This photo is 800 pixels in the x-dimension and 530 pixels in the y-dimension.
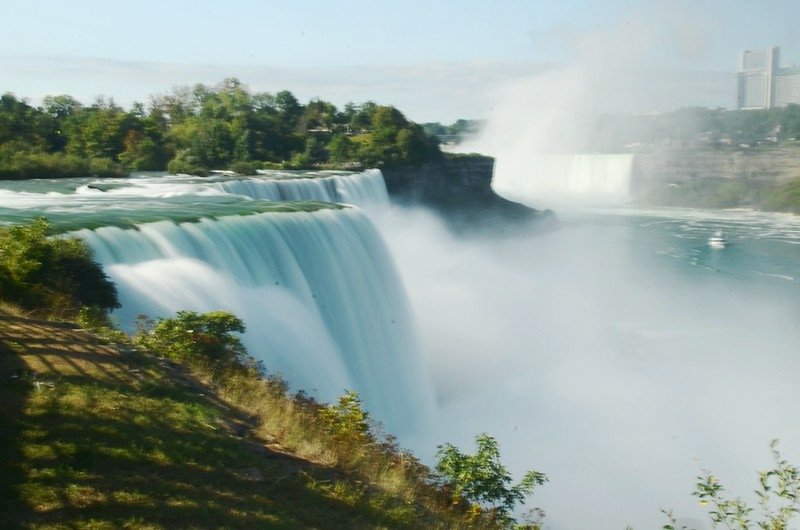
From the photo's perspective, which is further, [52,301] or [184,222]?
[184,222]

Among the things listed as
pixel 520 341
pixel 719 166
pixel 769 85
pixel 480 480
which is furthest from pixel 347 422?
pixel 769 85

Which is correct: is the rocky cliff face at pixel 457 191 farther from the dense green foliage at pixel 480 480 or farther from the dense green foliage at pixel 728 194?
the dense green foliage at pixel 480 480

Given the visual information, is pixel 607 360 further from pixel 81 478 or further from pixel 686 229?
pixel 686 229

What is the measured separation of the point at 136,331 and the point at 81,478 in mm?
4767

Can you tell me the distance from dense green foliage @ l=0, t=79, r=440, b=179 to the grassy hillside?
71.4 ft

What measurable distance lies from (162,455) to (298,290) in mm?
8466

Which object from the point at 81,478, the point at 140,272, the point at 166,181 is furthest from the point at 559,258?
the point at 81,478

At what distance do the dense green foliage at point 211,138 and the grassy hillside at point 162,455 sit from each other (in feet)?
71.4

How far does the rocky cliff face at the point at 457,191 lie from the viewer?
41.7m

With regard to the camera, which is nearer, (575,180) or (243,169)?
(243,169)

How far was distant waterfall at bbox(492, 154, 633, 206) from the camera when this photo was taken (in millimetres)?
64438

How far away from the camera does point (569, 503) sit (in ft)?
40.7

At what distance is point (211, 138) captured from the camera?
38000 mm

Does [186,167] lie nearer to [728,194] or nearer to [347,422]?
[347,422]
